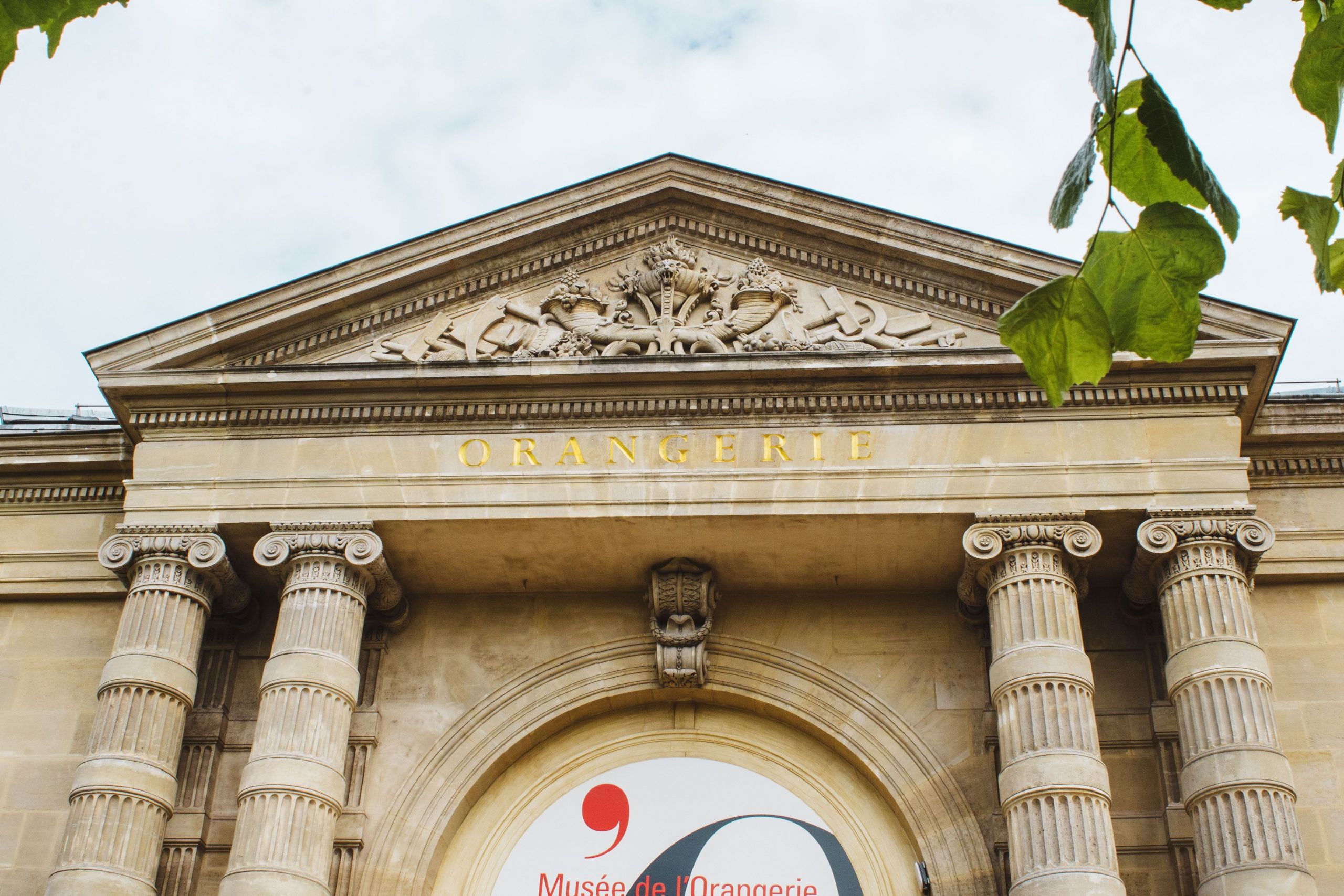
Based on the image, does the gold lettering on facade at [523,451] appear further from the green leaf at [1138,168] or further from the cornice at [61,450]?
the green leaf at [1138,168]

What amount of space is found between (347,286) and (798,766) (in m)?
6.58

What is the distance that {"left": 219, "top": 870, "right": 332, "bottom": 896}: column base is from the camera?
12797 millimetres

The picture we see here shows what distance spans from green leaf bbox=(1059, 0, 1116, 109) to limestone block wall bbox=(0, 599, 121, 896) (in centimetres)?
1278

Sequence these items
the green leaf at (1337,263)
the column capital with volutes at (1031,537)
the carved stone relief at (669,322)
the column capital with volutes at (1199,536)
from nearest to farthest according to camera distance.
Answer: the green leaf at (1337,263) < the column capital with volutes at (1199,536) < the column capital with volutes at (1031,537) < the carved stone relief at (669,322)

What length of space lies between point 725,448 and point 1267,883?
5.98 metres

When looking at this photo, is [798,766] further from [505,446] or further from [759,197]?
[759,197]

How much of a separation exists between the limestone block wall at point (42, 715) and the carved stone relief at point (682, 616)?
5401mm

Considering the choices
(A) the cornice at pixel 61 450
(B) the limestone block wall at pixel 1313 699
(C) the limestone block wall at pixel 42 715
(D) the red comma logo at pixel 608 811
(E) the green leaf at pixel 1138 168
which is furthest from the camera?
(A) the cornice at pixel 61 450

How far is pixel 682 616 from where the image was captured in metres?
15.3

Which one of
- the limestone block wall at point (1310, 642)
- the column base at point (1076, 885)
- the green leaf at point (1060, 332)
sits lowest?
the green leaf at point (1060, 332)

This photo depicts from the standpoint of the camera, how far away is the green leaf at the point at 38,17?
402 cm

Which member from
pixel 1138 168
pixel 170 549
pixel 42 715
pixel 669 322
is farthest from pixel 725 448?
pixel 1138 168

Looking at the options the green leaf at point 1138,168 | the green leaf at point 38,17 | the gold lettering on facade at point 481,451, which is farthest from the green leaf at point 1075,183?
the gold lettering on facade at point 481,451

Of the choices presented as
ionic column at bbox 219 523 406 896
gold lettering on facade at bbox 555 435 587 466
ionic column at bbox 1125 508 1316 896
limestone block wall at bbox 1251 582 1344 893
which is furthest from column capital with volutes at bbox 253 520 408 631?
limestone block wall at bbox 1251 582 1344 893
